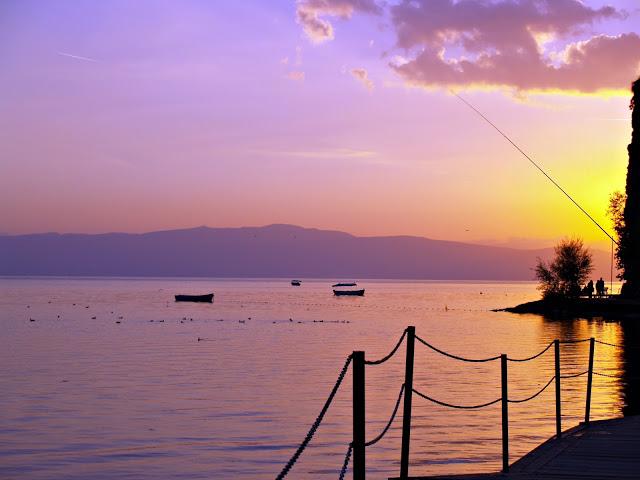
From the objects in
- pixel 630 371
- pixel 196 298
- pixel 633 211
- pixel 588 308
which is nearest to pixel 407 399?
pixel 630 371

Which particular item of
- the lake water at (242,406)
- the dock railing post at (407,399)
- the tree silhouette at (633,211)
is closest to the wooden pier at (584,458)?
the dock railing post at (407,399)

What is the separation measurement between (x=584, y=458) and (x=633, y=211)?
104m

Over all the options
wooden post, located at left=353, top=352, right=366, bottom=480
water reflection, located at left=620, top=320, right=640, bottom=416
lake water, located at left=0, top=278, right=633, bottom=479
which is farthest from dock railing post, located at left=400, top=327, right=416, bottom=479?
water reflection, located at left=620, top=320, right=640, bottom=416

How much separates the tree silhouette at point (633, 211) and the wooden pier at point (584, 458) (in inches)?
3410

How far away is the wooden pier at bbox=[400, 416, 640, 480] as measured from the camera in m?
13.6

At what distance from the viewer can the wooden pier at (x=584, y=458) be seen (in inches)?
535

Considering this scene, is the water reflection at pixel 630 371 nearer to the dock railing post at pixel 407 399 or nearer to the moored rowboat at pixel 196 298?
the dock railing post at pixel 407 399

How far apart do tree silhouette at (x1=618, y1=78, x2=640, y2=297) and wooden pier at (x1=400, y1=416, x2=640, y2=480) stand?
8661 cm

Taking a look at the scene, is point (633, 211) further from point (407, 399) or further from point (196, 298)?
point (407, 399)

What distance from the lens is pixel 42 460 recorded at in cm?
2264

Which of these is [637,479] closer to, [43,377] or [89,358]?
[43,377]

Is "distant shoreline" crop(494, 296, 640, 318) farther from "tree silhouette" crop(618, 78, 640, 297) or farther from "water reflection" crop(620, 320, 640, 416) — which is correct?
"water reflection" crop(620, 320, 640, 416)

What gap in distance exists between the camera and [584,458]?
14.9 metres

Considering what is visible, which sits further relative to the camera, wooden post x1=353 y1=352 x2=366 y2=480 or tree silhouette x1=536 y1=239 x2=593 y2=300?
tree silhouette x1=536 y1=239 x2=593 y2=300
